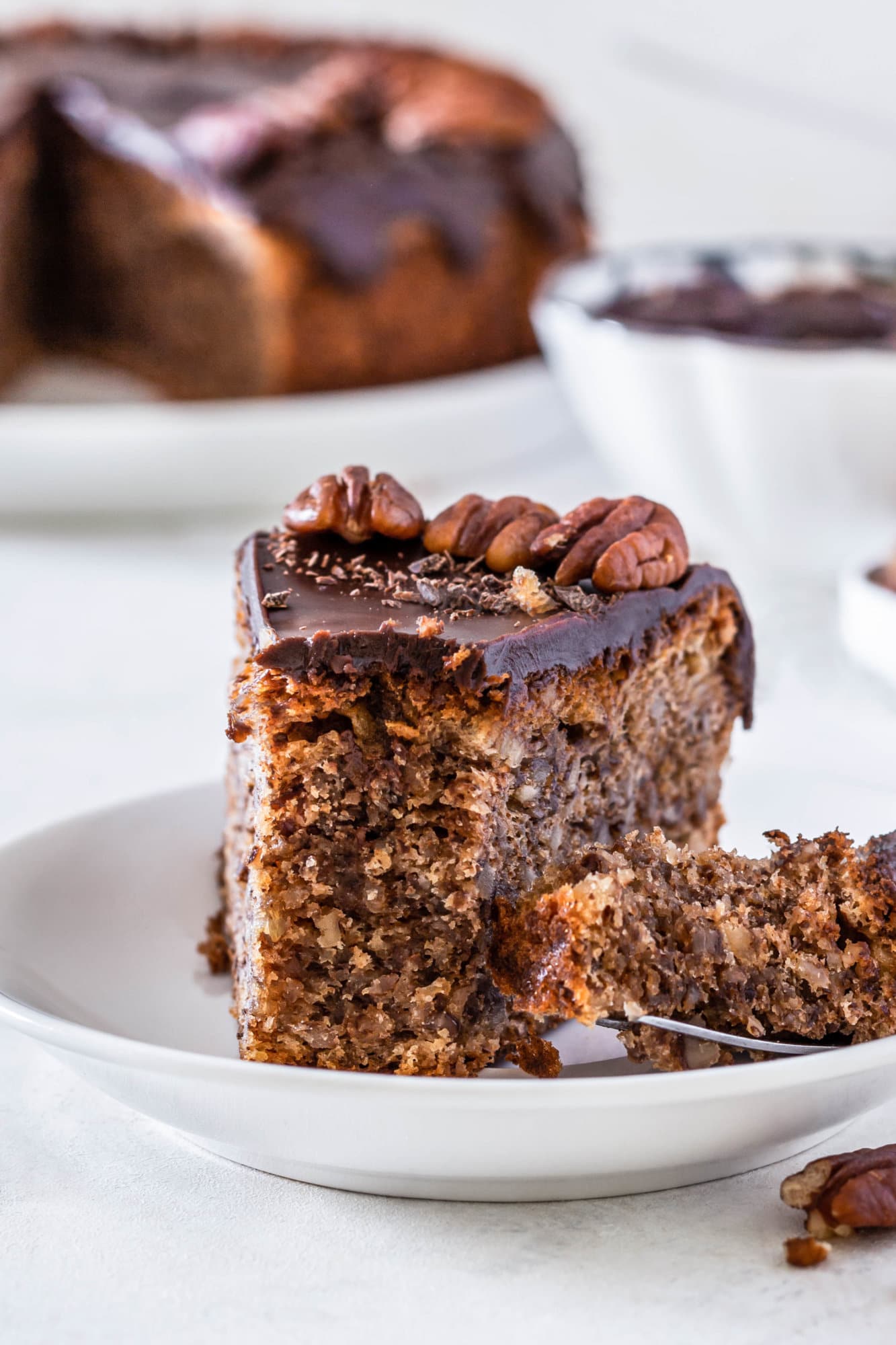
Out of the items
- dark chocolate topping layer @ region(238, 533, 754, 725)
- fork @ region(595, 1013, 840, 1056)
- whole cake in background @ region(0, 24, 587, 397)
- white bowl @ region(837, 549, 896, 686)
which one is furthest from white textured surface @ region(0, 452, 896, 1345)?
whole cake in background @ region(0, 24, 587, 397)

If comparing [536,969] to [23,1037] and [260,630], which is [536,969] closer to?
[260,630]

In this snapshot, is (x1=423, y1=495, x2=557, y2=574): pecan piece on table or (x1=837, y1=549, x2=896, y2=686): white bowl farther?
(x1=837, y1=549, x2=896, y2=686): white bowl

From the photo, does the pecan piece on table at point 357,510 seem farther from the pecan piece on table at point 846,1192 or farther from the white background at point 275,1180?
the pecan piece on table at point 846,1192

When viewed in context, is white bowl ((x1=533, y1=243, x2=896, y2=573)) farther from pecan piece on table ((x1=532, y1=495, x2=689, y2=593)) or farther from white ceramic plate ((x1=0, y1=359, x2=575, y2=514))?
pecan piece on table ((x1=532, y1=495, x2=689, y2=593))

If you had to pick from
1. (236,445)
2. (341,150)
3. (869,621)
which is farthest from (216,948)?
(341,150)

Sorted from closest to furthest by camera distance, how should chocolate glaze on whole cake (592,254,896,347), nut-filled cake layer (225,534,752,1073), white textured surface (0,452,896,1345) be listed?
1. white textured surface (0,452,896,1345)
2. nut-filled cake layer (225,534,752,1073)
3. chocolate glaze on whole cake (592,254,896,347)

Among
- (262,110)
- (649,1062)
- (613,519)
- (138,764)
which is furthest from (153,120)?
(649,1062)

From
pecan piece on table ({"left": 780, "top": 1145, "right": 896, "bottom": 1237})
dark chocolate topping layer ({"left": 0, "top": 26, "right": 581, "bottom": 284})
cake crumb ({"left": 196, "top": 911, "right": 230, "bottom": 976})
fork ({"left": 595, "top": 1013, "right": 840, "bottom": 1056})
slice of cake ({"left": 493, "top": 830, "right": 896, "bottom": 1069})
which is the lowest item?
cake crumb ({"left": 196, "top": 911, "right": 230, "bottom": 976})

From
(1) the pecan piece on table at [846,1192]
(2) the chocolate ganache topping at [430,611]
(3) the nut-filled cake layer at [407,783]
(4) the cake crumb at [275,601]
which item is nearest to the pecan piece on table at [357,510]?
(2) the chocolate ganache topping at [430,611]
